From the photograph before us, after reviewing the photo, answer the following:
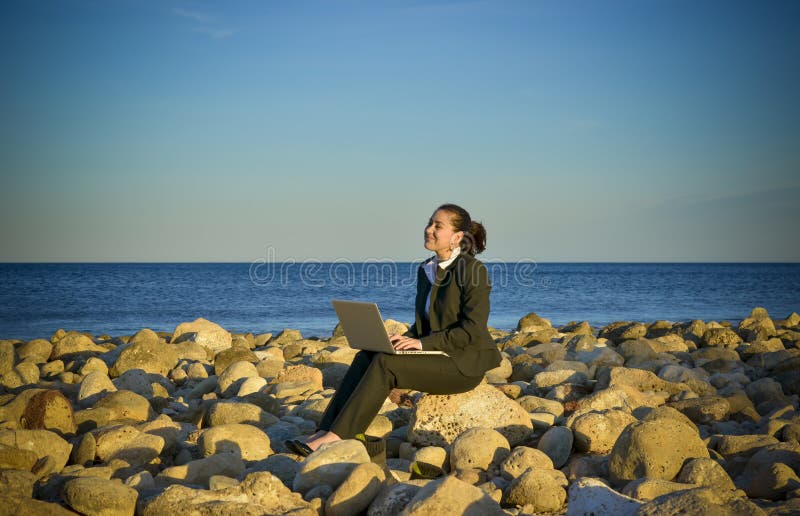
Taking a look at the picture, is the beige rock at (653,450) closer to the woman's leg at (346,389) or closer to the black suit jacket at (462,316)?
the black suit jacket at (462,316)

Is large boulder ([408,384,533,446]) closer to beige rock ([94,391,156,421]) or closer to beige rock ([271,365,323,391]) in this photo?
beige rock ([271,365,323,391])

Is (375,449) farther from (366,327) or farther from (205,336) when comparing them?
(205,336)

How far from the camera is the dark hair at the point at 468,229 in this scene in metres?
5.98

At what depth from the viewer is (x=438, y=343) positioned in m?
5.62

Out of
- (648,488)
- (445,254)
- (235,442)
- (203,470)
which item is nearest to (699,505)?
(648,488)

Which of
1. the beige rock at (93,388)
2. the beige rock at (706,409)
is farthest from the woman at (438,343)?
the beige rock at (93,388)

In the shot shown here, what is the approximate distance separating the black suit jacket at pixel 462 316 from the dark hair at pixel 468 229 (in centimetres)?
13

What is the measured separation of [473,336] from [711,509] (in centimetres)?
239

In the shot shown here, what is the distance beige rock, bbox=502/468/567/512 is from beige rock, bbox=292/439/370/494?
941 mm

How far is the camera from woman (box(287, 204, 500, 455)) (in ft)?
17.7

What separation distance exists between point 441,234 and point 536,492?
2.14 metres

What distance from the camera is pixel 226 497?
4.23 meters

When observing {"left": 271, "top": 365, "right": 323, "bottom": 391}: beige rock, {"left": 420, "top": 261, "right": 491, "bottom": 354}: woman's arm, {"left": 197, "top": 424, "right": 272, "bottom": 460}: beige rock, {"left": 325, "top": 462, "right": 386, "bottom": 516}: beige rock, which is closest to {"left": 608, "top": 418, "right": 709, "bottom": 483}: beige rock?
{"left": 420, "top": 261, "right": 491, "bottom": 354}: woman's arm

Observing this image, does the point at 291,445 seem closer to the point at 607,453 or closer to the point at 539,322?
the point at 607,453
